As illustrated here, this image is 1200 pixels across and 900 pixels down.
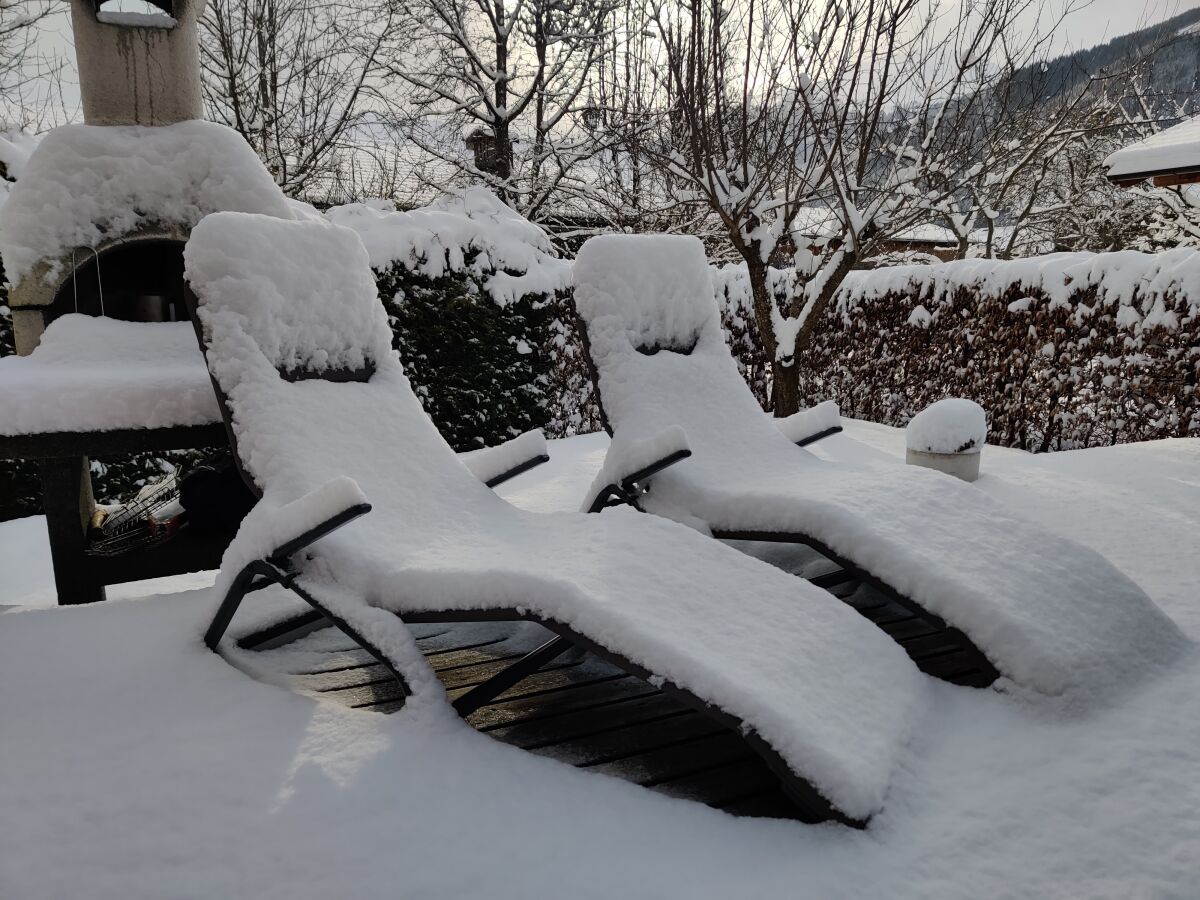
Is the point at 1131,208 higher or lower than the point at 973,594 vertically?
higher

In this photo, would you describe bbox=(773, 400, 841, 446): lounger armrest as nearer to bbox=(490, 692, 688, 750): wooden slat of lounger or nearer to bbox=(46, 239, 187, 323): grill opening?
bbox=(490, 692, 688, 750): wooden slat of lounger

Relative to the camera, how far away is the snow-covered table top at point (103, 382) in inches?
105

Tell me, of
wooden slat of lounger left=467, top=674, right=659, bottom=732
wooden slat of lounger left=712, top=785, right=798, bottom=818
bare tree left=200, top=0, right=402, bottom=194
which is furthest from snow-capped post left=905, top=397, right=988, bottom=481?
bare tree left=200, top=0, right=402, bottom=194

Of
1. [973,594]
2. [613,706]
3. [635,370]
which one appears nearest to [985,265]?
[635,370]

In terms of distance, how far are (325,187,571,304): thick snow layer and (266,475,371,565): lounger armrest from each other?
12.2ft

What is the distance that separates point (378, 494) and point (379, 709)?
0.65m

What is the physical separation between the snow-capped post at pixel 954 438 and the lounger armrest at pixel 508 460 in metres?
2.74

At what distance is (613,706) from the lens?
7.01 ft

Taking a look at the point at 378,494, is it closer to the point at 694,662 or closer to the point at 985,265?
the point at 694,662

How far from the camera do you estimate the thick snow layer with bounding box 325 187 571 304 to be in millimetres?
5488

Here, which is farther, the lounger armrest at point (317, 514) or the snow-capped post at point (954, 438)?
the snow-capped post at point (954, 438)

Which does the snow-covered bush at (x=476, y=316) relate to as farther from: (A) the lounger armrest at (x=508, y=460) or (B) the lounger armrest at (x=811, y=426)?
(A) the lounger armrest at (x=508, y=460)

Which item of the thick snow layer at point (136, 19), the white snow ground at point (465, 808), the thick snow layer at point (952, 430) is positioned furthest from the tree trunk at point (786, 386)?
the thick snow layer at point (136, 19)

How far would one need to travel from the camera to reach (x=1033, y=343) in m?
6.01
